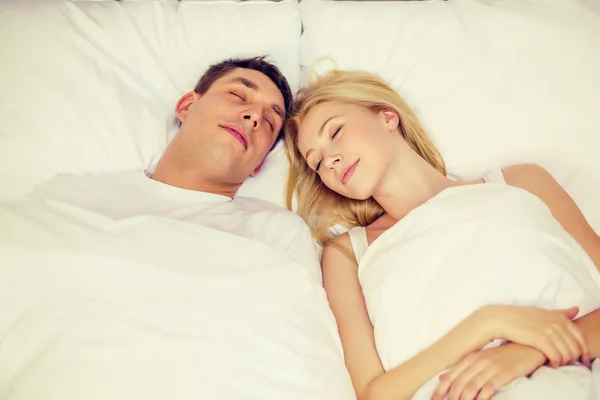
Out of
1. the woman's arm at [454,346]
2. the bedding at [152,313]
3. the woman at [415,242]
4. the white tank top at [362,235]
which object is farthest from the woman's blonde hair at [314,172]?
the woman's arm at [454,346]

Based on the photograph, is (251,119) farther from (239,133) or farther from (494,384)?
(494,384)

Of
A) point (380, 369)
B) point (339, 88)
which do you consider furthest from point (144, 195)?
→ point (380, 369)

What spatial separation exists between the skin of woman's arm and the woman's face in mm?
254

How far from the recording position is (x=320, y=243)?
150 cm

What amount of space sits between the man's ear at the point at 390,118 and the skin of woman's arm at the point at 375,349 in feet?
1.51

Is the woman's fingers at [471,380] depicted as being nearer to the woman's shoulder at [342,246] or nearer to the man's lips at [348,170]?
the woman's shoulder at [342,246]

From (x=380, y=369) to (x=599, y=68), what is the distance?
105 cm

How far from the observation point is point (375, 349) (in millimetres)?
1165

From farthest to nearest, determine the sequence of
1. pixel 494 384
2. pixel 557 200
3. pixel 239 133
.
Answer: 1. pixel 239 133
2. pixel 557 200
3. pixel 494 384

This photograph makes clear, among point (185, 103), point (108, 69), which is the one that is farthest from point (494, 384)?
point (108, 69)

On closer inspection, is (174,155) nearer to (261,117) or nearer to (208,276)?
(261,117)

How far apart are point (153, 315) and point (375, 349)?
0.50m

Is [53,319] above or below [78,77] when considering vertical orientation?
below

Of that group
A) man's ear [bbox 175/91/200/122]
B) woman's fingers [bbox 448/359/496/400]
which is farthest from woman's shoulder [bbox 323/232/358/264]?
man's ear [bbox 175/91/200/122]
